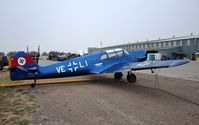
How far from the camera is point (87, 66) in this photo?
7.55m

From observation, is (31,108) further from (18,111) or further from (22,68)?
(22,68)

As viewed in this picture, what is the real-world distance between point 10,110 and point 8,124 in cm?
92

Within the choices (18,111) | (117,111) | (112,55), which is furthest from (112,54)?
(18,111)

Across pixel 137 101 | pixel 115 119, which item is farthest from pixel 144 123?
pixel 137 101

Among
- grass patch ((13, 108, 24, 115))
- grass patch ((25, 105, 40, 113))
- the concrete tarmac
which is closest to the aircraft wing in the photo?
the concrete tarmac

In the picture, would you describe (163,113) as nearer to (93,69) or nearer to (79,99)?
(79,99)

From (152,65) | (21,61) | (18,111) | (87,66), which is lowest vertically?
(18,111)

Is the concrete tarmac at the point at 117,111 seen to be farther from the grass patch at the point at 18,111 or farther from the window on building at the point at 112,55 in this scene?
the window on building at the point at 112,55

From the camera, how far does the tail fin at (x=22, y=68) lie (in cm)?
579

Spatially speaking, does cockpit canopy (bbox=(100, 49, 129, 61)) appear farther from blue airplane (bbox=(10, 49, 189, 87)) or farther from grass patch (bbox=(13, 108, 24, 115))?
grass patch (bbox=(13, 108, 24, 115))

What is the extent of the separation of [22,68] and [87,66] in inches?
135

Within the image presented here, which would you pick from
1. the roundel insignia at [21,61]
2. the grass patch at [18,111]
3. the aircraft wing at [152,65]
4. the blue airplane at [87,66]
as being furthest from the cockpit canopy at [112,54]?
the grass patch at [18,111]

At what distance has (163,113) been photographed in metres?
3.39

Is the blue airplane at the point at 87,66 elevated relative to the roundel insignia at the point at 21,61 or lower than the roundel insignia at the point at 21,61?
lower
